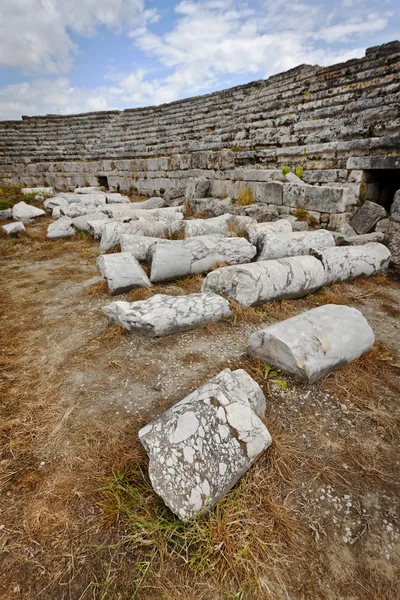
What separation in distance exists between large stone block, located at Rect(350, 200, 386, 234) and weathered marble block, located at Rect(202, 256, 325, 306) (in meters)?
2.49

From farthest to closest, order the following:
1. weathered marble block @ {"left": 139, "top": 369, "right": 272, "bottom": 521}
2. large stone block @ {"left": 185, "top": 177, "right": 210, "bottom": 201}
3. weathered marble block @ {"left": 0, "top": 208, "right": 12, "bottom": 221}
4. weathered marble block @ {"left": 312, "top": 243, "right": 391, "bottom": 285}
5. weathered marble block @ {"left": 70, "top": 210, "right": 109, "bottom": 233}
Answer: large stone block @ {"left": 185, "top": 177, "right": 210, "bottom": 201} < weathered marble block @ {"left": 0, "top": 208, "right": 12, "bottom": 221} < weathered marble block @ {"left": 70, "top": 210, "right": 109, "bottom": 233} < weathered marble block @ {"left": 312, "top": 243, "right": 391, "bottom": 285} < weathered marble block @ {"left": 139, "top": 369, "right": 272, "bottom": 521}

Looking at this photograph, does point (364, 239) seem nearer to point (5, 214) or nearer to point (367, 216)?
point (367, 216)

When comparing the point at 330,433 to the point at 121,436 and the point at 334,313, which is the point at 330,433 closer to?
the point at 334,313

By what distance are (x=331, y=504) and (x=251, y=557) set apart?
0.54 meters

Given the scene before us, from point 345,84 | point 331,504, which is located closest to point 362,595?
point 331,504

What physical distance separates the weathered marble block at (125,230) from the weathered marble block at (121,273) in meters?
1.53

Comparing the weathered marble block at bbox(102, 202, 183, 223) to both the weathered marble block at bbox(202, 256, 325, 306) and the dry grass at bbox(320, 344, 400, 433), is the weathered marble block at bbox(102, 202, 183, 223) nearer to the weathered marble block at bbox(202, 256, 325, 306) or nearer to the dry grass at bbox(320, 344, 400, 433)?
the weathered marble block at bbox(202, 256, 325, 306)

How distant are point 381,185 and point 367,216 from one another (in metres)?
1.32

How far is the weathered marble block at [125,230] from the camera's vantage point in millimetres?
5500

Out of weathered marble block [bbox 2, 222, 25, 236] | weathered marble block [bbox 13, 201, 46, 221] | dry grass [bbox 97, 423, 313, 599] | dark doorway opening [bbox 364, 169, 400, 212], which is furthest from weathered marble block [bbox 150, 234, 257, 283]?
weathered marble block [bbox 13, 201, 46, 221]

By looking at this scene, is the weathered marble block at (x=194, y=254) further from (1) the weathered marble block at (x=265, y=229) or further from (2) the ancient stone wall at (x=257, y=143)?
(2) the ancient stone wall at (x=257, y=143)

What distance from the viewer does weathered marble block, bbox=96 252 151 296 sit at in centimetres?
392

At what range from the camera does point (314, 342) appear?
2400mm

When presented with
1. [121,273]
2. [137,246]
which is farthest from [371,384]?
[137,246]
